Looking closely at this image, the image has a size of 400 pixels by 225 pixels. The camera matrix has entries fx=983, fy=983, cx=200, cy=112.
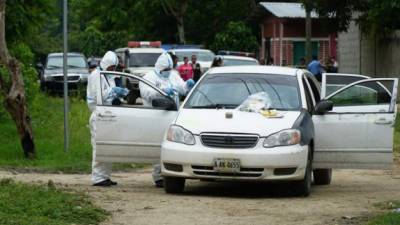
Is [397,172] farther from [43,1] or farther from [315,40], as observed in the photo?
[315,40]

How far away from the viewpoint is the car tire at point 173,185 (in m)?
11.8

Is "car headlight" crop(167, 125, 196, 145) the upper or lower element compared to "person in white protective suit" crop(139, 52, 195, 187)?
lower

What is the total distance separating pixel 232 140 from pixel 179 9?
4547cm

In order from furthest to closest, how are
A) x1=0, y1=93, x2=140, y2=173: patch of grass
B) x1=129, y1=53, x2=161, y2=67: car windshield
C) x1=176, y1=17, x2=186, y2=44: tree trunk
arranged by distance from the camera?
x1=176, y1=17, x2=186, y2=44: tree trunk < x1=129, y1=53, x2=161, y2=67: car windshield < x1=0, y1=93, x2=140, y2=173: patch of grass

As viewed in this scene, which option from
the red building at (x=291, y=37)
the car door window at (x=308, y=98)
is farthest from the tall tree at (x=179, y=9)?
the car door window at (x=308, y=98)

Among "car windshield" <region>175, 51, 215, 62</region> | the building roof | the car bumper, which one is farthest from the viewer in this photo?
the building roof

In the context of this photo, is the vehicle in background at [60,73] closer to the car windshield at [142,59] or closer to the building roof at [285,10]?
the car windshield at [142,59]

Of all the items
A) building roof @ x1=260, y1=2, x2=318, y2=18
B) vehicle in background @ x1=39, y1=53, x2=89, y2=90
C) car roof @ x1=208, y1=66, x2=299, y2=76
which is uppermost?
building roof @ x1=260, y1=2, x2=318, y2=18

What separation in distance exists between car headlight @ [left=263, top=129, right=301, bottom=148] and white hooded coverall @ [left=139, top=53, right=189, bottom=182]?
78.0 inches

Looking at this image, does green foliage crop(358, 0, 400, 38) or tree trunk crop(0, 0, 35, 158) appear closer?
tree trunk crop(0, 0, 35, 158)

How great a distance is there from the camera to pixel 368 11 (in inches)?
Answer: 1114

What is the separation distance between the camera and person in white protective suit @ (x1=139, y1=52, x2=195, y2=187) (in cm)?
1294

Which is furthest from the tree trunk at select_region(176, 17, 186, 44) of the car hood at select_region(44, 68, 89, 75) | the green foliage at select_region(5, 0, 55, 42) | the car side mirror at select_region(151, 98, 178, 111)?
the car side mirror at select_region(151, 98, 178, 111)

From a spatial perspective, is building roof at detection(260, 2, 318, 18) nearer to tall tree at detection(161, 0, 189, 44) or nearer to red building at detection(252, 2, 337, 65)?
red building at detection(252, 2, 337, 65)
